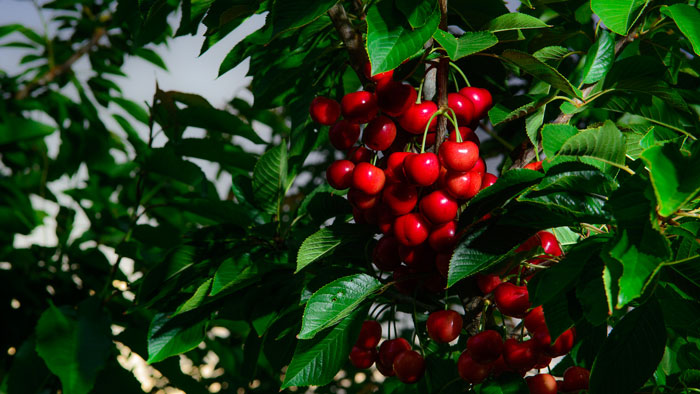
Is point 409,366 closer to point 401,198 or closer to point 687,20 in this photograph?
point 401,198

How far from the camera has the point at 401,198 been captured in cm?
70

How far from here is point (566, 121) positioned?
758 millimetres

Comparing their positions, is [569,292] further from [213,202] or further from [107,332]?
[107,332]

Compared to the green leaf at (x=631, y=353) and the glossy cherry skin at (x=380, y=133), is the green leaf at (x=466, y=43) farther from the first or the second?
the green leaf at (x=631, y=353)

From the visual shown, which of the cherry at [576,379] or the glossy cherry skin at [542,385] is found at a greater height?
the glossy cherry skin at [542,385]

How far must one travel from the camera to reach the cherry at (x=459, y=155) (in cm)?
63

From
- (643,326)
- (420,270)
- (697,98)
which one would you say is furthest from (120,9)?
(697,98)

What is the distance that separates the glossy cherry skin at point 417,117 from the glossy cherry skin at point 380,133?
0.02 m

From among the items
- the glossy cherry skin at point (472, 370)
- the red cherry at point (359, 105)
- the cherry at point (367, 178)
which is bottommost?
the glossy cherry skin at point (472, 370)

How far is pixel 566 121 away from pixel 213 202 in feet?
1.88

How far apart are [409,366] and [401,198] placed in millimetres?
233

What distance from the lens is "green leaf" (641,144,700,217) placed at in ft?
1.33

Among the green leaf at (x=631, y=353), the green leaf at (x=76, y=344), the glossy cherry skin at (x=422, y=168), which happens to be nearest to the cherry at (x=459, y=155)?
the glossy cherry skin at (x=422, y=168)

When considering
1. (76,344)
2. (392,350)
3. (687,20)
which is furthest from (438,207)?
(76,344)
